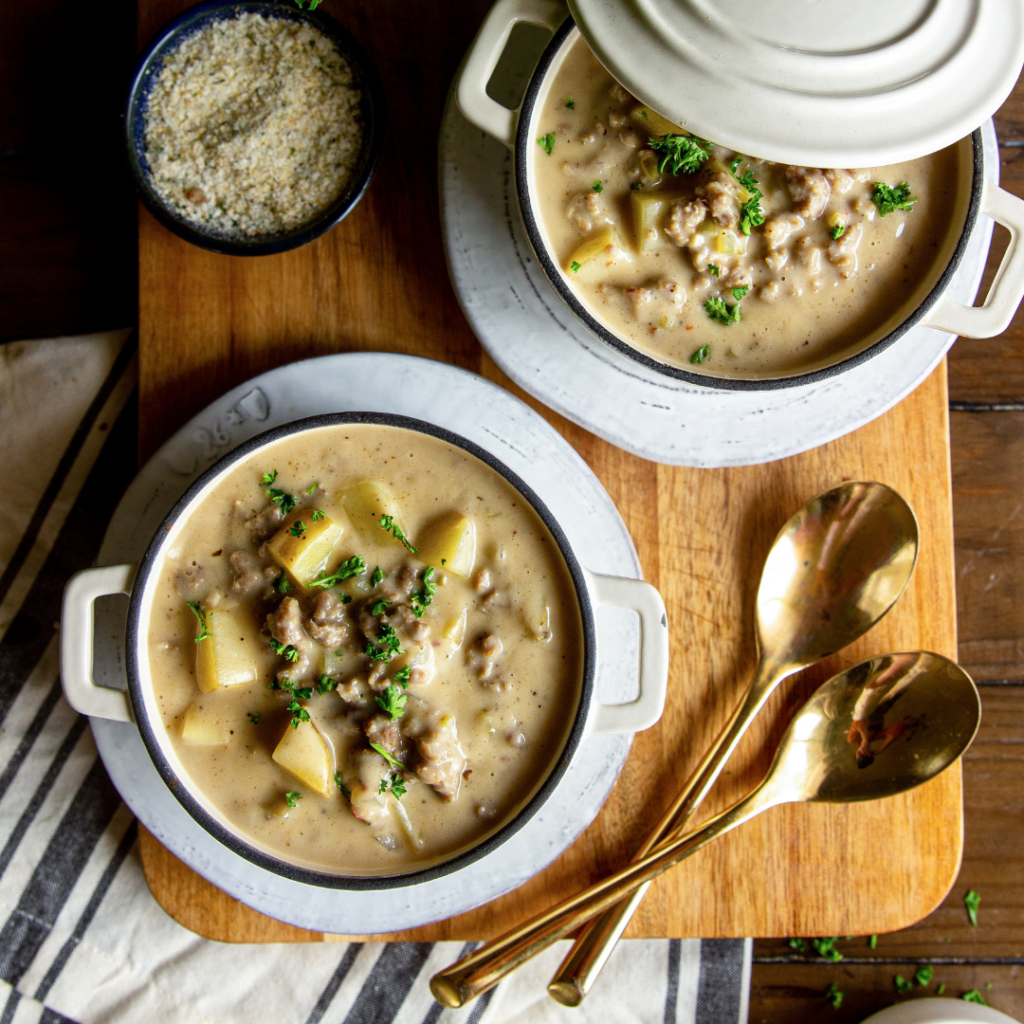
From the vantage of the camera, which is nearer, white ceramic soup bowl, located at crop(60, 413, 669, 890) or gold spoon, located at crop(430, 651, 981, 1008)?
white ceramic soup bowl, located at crop(60, 413, 669, 890)

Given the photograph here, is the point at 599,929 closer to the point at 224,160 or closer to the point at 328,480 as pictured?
the point at 328,480

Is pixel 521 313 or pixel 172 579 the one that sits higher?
pixel 521 313

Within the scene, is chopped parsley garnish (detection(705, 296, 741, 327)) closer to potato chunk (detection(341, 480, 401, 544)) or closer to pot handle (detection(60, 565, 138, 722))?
potato chunk (detection(341, 480, 401, 544))

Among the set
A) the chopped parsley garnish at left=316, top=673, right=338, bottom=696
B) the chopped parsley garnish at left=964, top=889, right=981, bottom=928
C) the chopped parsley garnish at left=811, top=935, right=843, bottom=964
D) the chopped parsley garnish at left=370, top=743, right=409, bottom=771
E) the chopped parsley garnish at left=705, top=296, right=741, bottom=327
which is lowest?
the chopped parsley garnish at left=811, top=935, right=843, bottom=964

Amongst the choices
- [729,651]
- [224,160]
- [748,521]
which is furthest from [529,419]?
[224,160]

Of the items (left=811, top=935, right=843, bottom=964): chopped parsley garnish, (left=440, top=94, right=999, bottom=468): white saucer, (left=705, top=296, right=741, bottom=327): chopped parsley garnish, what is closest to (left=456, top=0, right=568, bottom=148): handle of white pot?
(left=440, top=94, right=999, bottom=468): white saucer

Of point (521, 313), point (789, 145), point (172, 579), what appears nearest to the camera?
point (789, 145)

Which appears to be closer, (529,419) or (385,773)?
(385,773)
